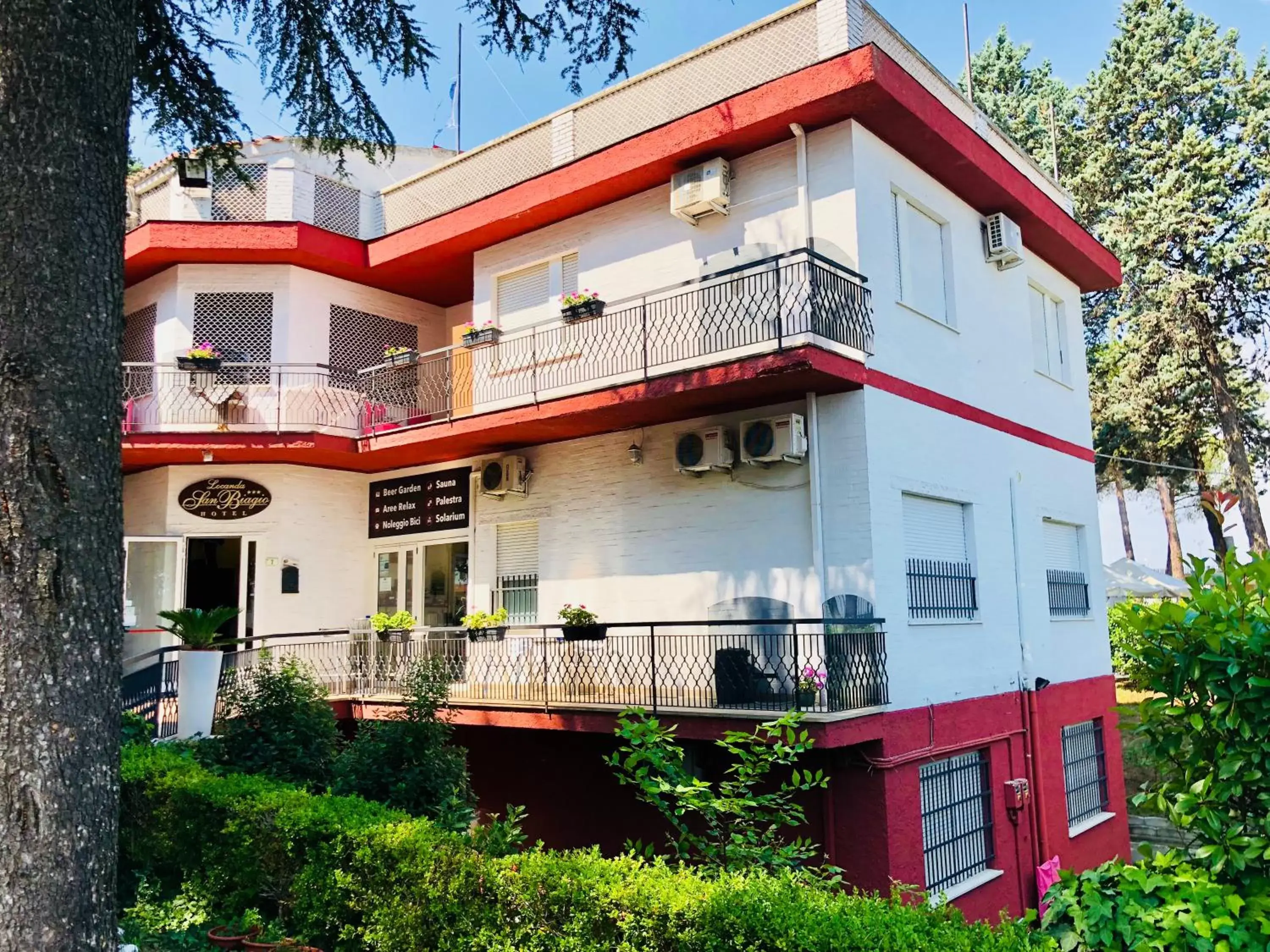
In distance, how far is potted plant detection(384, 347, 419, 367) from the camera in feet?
47.2

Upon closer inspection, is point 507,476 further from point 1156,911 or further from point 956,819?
point 1156,911

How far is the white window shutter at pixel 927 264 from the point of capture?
11727mm

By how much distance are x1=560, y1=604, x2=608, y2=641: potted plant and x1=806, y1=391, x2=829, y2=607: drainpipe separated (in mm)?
2419

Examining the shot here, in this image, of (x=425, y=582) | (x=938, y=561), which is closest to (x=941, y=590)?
(x=938, y=561)

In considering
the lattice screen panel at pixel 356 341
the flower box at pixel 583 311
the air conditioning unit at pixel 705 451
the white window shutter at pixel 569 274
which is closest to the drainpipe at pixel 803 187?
the air conditioning unit at pixel 705 451

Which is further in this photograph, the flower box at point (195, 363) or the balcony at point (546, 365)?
the flower box at point (195, 363)

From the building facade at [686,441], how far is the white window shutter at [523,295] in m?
0.05

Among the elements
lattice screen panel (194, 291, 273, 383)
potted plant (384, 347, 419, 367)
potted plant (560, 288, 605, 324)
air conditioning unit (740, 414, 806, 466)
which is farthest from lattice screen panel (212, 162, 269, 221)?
air conditioning unit (740, 414, 806, 466)

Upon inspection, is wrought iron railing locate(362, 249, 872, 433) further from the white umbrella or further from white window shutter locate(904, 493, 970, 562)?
the white umbrella

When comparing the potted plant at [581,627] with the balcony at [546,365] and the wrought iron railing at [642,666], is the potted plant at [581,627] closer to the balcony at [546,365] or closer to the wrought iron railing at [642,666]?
the wrought iron railing at [642,666]

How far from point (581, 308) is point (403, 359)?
389cm

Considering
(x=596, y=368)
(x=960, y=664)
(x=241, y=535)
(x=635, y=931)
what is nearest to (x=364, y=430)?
(x=241, y=535)

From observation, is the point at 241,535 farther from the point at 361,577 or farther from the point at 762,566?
the point at 762,566

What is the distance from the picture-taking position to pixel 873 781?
30.6 feet
